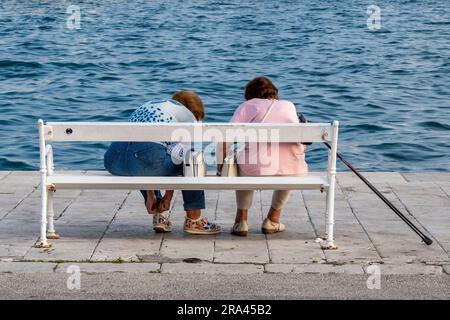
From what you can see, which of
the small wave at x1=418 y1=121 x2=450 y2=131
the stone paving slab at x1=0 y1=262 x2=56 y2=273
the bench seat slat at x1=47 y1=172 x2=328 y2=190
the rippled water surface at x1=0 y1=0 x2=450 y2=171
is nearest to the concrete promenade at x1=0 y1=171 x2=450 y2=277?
the stone paving slab at x1=0 y1=262 x2=56 y2=273

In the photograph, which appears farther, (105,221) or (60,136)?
(105,221)

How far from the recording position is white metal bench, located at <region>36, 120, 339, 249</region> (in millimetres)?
6859

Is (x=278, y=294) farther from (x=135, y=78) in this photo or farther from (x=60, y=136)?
(x=135, y=78)

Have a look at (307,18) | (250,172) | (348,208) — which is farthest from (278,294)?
(307,18)

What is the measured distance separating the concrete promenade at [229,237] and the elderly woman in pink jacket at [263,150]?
0.31m

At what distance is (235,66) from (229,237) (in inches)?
720

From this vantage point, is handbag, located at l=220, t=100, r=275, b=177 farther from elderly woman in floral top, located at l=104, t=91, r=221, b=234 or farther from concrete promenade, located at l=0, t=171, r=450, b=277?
concrete promenade, located at l=0, t=171, r=450, b=277

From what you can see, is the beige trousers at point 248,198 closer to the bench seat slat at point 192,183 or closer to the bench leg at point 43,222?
the bench seat slat at point 192,183

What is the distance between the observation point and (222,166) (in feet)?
24.2

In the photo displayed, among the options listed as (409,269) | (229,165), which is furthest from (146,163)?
(409,269)

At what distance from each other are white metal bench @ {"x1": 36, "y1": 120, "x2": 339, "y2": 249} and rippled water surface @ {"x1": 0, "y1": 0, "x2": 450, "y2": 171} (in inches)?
298

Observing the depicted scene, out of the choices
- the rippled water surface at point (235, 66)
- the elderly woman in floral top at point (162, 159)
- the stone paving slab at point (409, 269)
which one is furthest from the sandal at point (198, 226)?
the rippled water surface at point (235, 66)
